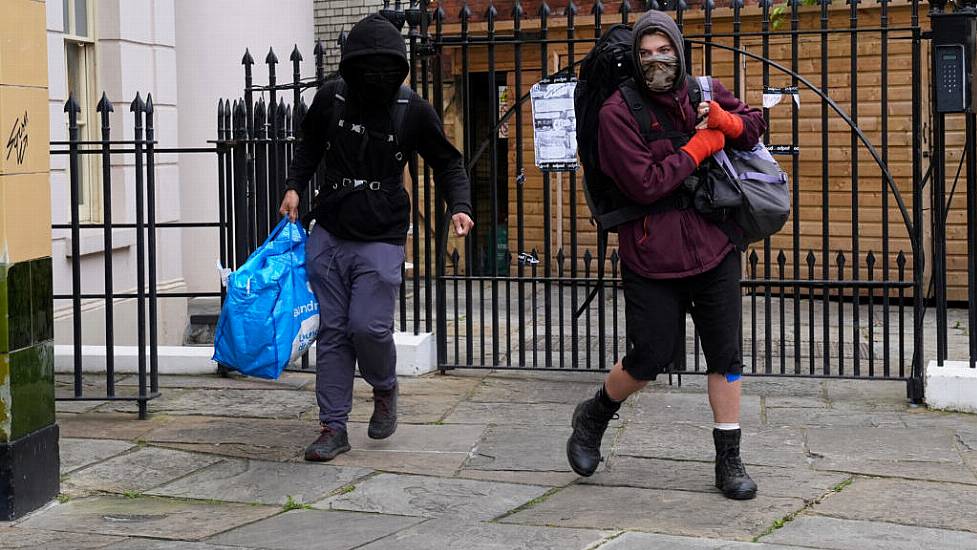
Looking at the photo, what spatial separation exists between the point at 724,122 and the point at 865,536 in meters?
1.65

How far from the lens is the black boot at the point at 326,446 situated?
618 cm

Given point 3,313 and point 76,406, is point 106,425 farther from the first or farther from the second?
point 3,313

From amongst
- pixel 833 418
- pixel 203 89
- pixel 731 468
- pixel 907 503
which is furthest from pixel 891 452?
pixel 203 89

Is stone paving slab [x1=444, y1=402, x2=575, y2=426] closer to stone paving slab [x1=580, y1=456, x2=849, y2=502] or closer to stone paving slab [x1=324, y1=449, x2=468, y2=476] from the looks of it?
stone paving slab [x1=324, y1=449, x2=468, y2=476]

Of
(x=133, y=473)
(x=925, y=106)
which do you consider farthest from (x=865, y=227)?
(x=133, y=473)

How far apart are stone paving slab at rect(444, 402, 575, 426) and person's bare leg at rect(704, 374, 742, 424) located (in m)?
1.50

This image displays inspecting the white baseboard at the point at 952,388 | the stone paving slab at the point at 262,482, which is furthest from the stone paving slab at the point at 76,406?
the white baseboard at the point at 952,388

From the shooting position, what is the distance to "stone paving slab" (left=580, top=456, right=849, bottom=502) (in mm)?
5672

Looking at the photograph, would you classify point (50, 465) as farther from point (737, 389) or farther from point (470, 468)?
point (737, 389)

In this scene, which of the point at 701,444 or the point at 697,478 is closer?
the point at 697,478

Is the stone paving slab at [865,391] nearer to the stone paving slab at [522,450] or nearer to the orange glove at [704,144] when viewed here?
the stone paving slab at [522,450]

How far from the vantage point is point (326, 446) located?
6.20 meters

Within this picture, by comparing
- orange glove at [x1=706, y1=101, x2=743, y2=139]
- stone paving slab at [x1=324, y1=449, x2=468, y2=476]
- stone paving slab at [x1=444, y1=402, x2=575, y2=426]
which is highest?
orange glove at [x1=706, y1=101, x2=743, y2=139]

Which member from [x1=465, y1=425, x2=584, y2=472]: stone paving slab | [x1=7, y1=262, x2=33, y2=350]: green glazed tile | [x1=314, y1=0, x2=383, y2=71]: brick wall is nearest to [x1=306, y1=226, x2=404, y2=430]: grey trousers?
[x1=465, y1=425, x2=584, y2=472]: stone paving slab
